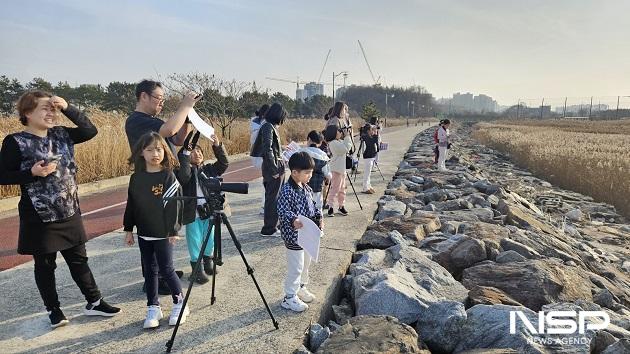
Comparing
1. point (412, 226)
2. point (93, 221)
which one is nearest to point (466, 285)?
point (412, 226)

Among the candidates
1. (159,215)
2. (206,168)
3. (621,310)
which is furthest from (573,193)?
(159,215)

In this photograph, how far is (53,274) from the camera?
10.5ft

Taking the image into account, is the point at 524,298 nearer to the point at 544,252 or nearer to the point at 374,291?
the point at 374,291

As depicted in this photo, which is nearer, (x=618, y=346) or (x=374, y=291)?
(x=618, y=346)

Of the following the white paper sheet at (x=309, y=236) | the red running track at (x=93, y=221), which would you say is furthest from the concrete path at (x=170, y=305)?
the red running track at (x=93, y=221)

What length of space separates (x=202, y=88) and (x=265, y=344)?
19462 millimetres

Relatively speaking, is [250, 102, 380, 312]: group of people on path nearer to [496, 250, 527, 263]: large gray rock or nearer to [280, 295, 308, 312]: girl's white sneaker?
[280, 295, 308, 312]: girl's white sneaker

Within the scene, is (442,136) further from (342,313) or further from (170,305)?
(170,305)

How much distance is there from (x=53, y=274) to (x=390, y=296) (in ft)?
8.38

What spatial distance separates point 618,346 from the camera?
9.97ft

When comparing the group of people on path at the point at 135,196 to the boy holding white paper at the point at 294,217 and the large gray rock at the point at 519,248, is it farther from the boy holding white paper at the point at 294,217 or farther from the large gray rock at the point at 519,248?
the large gray rock at the point at 519,248

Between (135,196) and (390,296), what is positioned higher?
(135,196)

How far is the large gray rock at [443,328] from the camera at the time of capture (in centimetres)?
324

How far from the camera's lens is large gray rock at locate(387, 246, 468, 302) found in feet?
13.1
